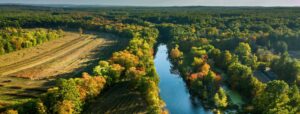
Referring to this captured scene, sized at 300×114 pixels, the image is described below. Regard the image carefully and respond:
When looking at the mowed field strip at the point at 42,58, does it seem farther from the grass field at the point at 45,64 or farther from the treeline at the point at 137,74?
the treeline at the point at 137,74

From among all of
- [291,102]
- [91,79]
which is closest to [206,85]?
[291,102]

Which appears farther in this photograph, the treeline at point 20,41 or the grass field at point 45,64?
the treeline at point 20,41

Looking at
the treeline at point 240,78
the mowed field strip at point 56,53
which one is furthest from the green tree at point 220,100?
the mowed field strip at point 56,53

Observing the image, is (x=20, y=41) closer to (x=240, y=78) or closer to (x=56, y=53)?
(x=56, y=53)

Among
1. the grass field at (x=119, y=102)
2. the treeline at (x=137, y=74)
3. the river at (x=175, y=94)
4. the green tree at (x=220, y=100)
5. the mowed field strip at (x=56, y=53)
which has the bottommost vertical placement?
the river at (x=175, y=94)

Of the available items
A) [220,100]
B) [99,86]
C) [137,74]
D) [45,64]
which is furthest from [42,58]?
[220,100]

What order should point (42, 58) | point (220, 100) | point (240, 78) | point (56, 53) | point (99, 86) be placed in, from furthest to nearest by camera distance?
1. point (56, 53)
2. point (42, 58)
3. point (240, 78)
4. point (99, 86)
5. point (220, 100)

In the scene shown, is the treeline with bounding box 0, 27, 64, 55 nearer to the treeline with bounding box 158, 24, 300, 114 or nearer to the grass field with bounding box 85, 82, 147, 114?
the grass field with bounding box 85, 82, 147, 114

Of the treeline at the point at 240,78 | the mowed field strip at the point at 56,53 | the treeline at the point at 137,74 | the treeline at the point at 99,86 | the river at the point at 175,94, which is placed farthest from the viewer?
the mowed field strip at the point at 56,53
